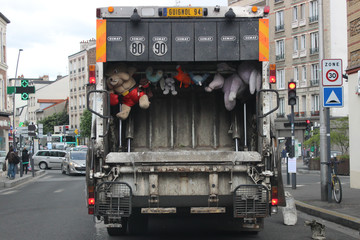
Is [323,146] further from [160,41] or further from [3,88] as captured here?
[3,88]

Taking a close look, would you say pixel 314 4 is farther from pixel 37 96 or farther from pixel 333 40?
pixel 37 96

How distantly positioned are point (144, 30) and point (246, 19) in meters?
1.33

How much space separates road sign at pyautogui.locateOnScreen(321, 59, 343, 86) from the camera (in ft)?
44.9

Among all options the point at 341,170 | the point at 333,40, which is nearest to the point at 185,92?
the point at 341,170

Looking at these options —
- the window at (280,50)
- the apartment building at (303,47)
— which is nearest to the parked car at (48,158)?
the apartment building at (303,47)

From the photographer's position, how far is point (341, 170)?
28688mm

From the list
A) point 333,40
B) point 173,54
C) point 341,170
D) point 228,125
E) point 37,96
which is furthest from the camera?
point 37,96

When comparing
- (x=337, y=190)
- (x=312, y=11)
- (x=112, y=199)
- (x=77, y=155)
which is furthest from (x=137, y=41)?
(x=312, y=11)

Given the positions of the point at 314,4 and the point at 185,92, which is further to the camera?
the point at 314,4

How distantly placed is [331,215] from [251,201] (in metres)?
4.56

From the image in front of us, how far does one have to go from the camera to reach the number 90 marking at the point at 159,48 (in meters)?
7.69

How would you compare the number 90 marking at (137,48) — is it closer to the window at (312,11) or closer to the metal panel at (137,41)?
the metal panel at (137,41)

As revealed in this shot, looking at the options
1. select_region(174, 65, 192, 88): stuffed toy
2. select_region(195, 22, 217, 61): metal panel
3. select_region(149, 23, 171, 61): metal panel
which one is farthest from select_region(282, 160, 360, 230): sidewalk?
select_region(149, 23, 171, 61): metal panel

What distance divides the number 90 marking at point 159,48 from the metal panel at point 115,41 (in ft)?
1.32
